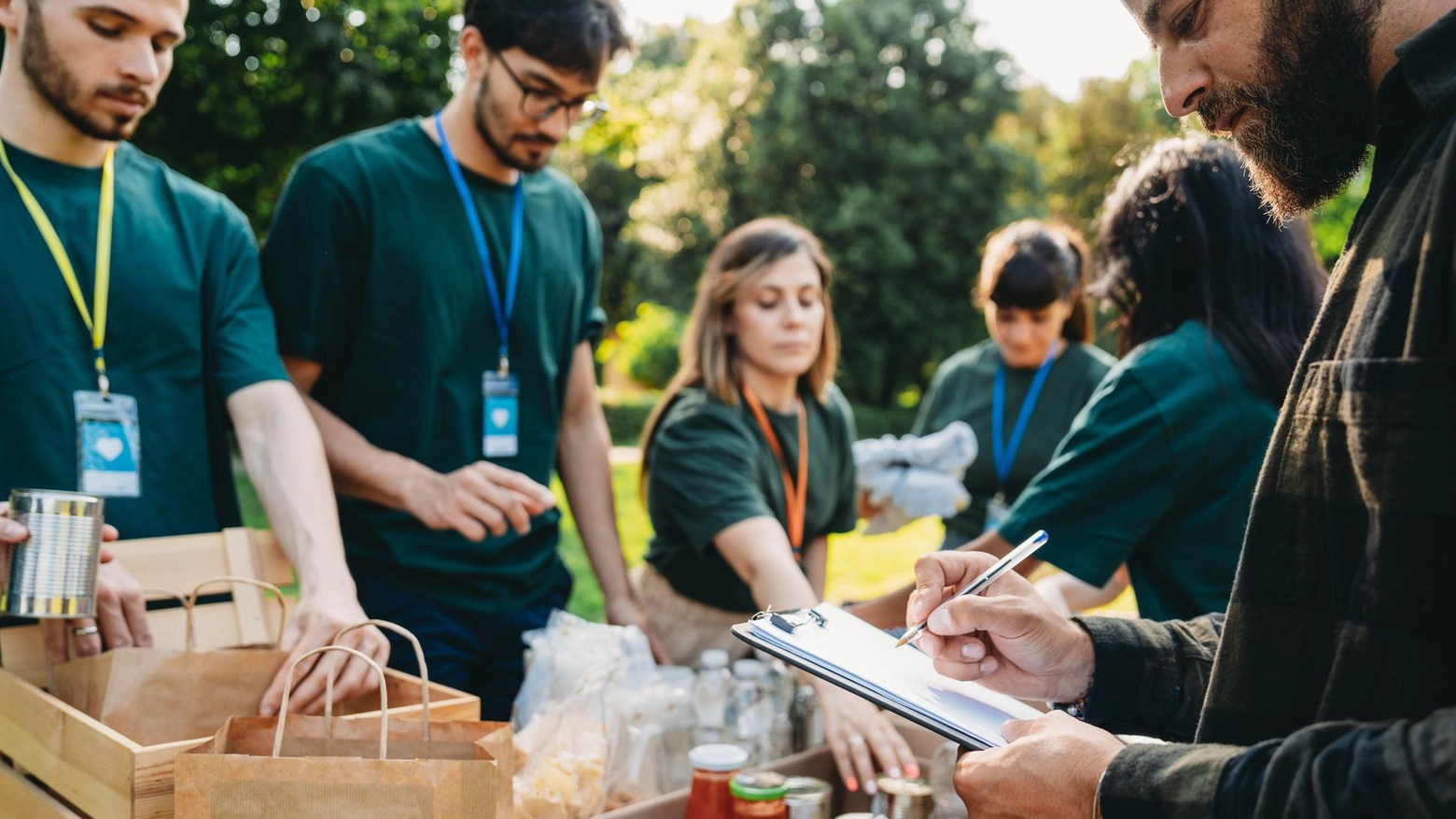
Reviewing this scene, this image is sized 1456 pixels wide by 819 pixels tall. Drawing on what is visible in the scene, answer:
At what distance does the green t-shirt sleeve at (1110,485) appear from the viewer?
2.12 meters

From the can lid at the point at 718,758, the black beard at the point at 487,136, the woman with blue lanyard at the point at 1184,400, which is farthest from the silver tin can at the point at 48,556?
the woman with blue lanyard at the point at 1184,400

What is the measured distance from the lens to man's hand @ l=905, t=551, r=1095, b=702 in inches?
63.9

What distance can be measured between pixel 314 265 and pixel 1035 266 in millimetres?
2512

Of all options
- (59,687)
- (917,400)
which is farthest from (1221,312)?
(917,400)

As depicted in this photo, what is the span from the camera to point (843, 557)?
10.2 m

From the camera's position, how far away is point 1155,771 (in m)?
1.11

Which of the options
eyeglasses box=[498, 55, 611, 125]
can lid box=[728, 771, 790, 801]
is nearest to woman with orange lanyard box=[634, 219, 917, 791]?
eyeglasses box=[498, 55, 611, 125]

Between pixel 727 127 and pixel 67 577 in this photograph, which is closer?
pixel 67 577

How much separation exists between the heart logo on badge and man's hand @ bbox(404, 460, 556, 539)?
1.90ft

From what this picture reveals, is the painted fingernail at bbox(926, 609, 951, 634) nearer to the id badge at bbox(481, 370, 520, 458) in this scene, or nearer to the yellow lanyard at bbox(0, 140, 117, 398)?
the id badge at bbox(481, 370, 520, 458)

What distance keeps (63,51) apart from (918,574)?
1836 millimetres

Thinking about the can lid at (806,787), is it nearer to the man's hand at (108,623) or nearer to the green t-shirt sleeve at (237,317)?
the man's hand at (108,623)

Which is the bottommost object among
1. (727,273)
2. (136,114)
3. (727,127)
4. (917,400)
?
(917,400)

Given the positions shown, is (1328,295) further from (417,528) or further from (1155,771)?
(417,528)
